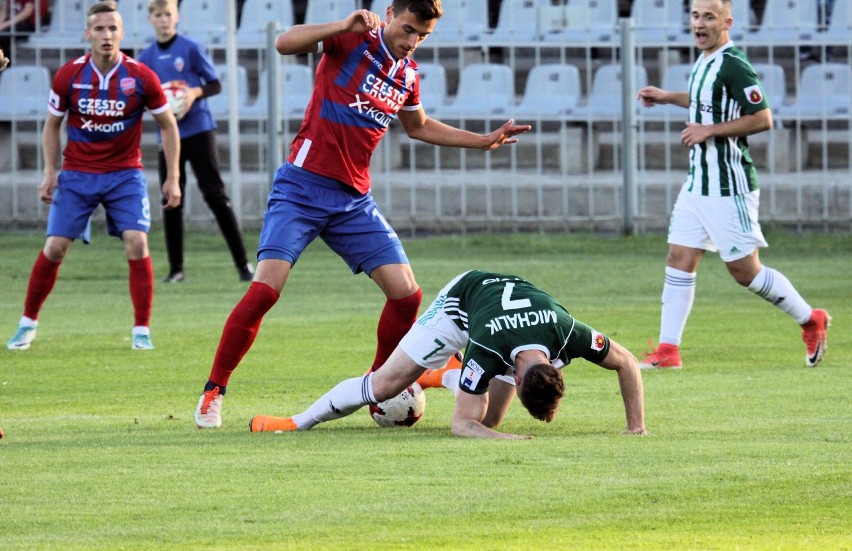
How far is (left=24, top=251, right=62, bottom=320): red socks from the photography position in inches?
387

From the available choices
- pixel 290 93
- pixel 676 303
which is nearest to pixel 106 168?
pixel 676 303

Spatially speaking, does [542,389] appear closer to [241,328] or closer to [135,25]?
[241,328]

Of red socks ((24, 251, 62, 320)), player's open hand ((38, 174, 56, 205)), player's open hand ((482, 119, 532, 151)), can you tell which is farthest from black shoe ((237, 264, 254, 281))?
player's open hand ((482, 119, 532, 151))

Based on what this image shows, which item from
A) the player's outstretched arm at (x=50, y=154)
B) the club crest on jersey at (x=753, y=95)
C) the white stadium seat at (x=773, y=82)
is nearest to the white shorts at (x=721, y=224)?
the club crest on jersey at (x=753, y=95)

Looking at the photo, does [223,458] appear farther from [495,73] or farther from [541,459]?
[495,73]

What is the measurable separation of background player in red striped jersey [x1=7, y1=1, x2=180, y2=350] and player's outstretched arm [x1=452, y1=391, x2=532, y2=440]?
12.5ft

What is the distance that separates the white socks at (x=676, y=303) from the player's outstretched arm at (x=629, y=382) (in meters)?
2.53

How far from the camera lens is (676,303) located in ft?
29.6

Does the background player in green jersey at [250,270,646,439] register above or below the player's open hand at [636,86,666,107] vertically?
below

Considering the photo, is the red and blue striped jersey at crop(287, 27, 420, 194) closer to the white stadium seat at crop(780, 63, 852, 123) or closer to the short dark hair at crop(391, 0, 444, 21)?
the short dark hair at crop(391, 0, 444, 21)

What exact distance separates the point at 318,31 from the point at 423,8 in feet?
1.54

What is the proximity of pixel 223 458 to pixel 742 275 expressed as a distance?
4.10 m

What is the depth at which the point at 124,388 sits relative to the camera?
320 inches

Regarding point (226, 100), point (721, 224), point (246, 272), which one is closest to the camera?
point (721, 224)
